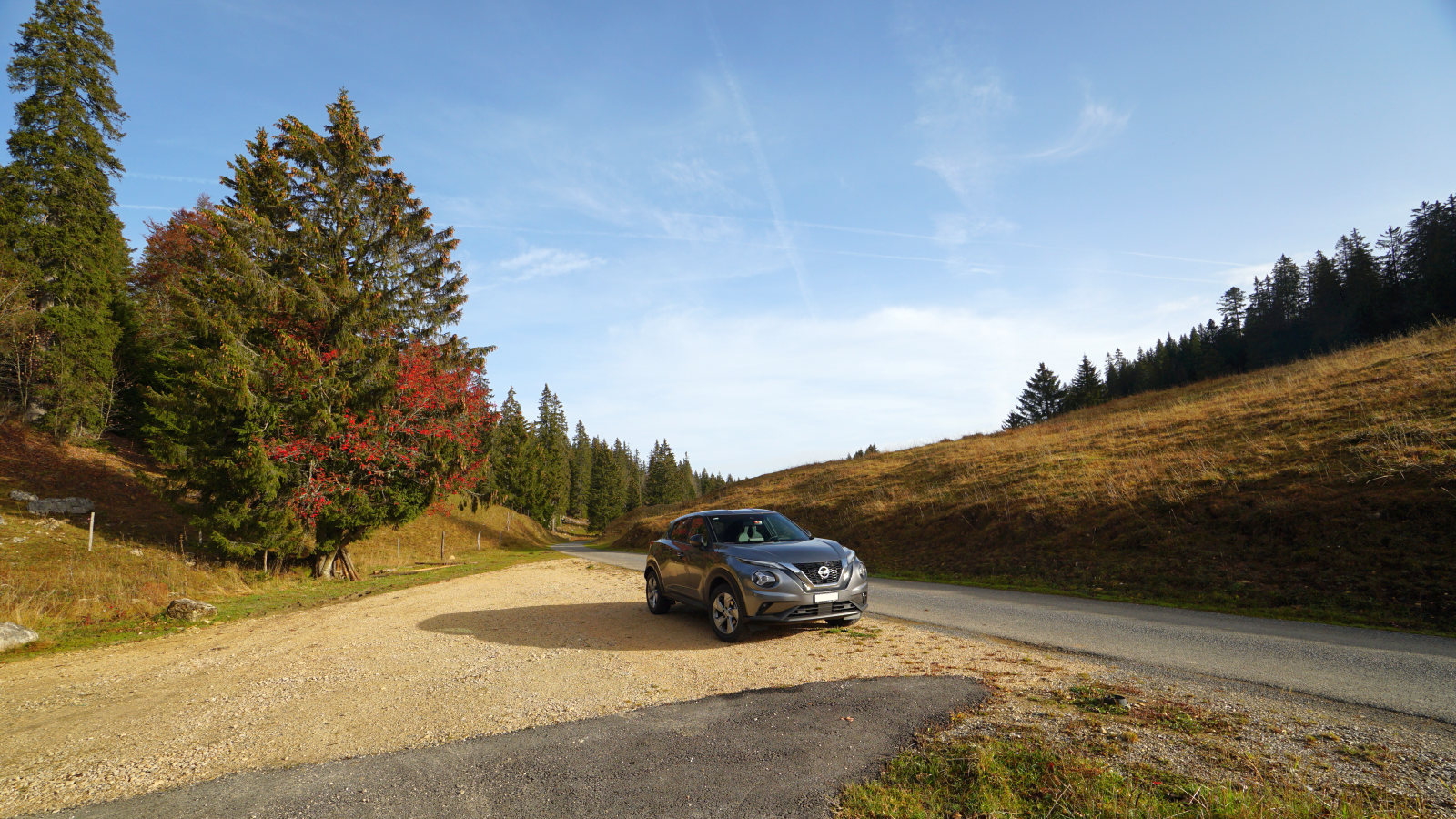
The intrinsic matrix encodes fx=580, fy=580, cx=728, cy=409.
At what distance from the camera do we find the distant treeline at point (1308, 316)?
45.0 metres

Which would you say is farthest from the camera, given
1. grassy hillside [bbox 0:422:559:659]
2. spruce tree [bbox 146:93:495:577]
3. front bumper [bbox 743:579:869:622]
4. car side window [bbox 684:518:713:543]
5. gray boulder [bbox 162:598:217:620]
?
spruce tree [bbox 146:93:495:577]

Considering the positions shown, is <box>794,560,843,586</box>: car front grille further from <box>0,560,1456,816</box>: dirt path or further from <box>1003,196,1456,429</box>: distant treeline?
<box>1003,196,1456,429</box>: distant treeline

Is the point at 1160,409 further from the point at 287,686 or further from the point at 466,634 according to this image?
the point at 287,686

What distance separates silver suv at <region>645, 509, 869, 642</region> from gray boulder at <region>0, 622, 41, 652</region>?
970 centimetres

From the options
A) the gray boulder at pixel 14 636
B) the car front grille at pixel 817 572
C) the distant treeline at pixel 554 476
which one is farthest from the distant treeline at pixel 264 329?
the distant treeline at pixel 554 476

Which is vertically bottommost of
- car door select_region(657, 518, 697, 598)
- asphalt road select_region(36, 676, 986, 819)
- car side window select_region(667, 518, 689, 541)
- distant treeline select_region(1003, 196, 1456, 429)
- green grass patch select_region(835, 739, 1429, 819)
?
asphalt road select_region(36, 676, 986, 819)

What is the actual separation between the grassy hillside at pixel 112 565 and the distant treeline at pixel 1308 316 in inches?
2265

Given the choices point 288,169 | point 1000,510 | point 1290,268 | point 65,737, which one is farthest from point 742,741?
point 1290,268

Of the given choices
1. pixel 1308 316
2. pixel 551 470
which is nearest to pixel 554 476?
pixel 551 470

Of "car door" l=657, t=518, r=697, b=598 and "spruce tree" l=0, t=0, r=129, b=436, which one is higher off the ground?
"spruce tree" l=0, t=0, r=129, b=436

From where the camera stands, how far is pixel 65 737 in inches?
199

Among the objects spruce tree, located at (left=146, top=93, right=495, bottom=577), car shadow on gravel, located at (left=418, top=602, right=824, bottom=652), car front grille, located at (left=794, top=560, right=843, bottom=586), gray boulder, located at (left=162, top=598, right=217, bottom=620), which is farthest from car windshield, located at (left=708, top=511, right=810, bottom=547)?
spruce tree, located at (left=146, top=93, right=495, bottom=577)

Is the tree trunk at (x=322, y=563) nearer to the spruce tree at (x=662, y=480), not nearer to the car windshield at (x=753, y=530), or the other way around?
the car windshield at (x=753, y=530)

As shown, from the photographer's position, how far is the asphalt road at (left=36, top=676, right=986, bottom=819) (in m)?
3.60
